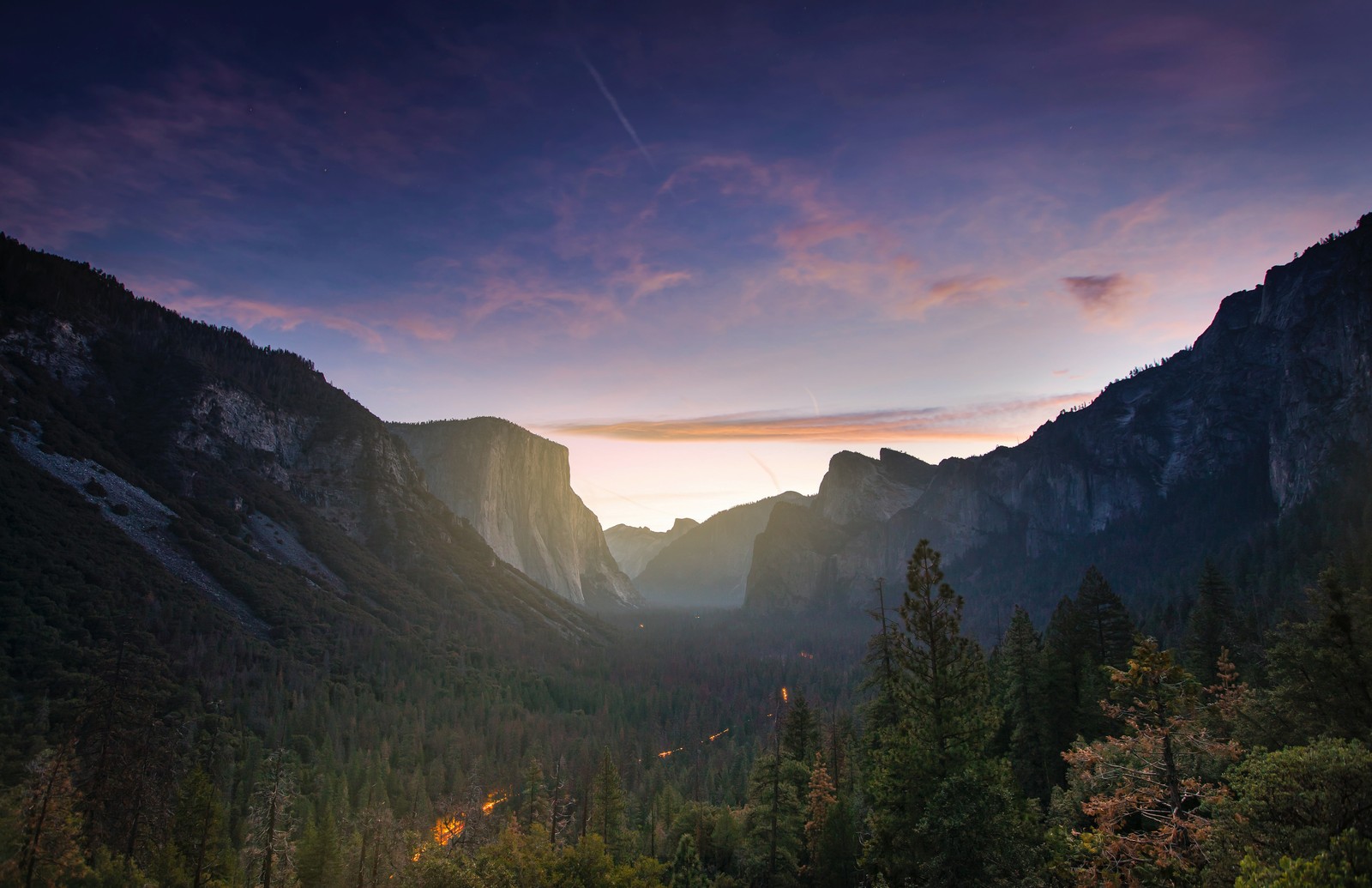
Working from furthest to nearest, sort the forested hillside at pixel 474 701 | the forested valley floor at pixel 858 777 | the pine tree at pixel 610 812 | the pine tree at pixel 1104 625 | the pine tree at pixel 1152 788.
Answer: the pine tree at pixel 610 812, the pine tree at pixel 1104 625, the forested hillside at pixel 474 701, the forested valley floor at pixel 858 777, the pine tree at pixel 1152 788

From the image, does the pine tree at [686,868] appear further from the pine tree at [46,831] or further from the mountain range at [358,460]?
the mountain range at [358,460]

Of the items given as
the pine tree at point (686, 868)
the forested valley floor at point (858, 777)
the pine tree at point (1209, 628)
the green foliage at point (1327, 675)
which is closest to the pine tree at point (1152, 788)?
the forested valley floor at point (858, 777)

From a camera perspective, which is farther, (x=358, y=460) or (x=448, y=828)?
(x=358, y=460)

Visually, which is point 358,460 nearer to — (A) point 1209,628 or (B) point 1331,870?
(A) point 1209,628

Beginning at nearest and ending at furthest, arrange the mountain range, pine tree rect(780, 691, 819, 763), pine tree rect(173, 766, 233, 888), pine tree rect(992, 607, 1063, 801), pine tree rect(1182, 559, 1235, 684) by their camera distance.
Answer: pine tree rect(173, 766, 233, 888) < pine tree rect(992, 607, 1063, 801) < pine tree rect(1182, 559, 1235, 684) < pine tree rect(780, 691, 819, 763) < the mountain range

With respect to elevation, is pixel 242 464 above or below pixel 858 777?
above

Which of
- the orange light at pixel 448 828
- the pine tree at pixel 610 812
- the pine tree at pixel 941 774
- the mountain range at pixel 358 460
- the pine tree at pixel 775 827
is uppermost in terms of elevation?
the mountain range at pixel 358 460

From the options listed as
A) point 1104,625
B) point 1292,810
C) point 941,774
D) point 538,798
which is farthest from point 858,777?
point 1292,810

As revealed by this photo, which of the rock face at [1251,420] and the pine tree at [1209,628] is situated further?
the rock face at [1251,420]

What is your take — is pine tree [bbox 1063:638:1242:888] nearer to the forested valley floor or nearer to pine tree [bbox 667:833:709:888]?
the forested valley floor

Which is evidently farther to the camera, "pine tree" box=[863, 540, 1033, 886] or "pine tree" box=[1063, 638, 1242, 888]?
"pine tree" box=[863, 540, 1033, 886]

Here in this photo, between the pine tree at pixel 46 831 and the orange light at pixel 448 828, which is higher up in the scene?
the pine tree at pixel 46 831

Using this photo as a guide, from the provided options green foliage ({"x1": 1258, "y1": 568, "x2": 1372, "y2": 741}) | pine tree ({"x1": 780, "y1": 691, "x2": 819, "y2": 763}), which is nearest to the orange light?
pine tree ({"x1": 780, "y1": 691, "x2": 819, "y2": 763})

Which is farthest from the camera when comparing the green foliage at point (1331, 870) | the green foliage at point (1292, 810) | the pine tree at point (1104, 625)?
the pine tree at point (1104, 625)
